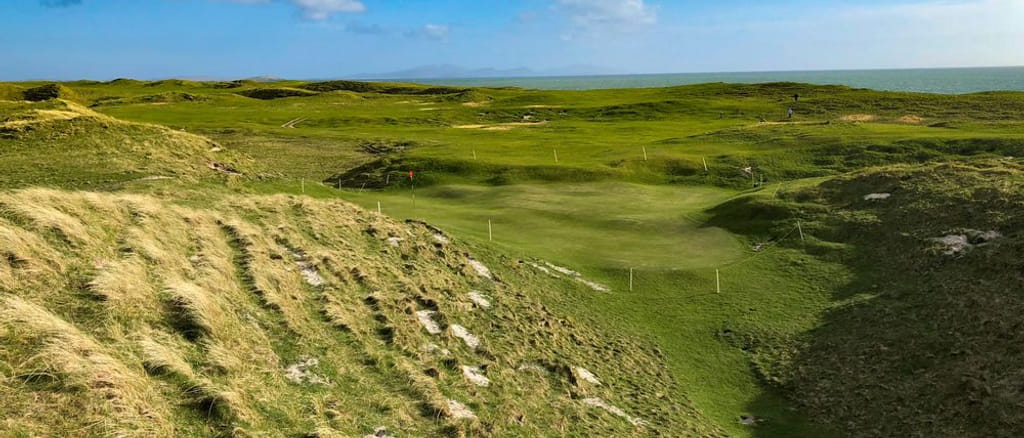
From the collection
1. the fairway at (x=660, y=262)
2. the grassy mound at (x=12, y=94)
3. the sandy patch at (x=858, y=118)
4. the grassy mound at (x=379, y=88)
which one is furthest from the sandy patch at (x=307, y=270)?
the grassy mound at (x=379, y=88)

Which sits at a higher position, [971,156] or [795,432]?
[971,156]

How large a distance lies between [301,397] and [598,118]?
100187mm

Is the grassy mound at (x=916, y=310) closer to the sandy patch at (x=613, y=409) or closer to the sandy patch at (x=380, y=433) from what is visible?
the sandy patch at (x=613, y=409)

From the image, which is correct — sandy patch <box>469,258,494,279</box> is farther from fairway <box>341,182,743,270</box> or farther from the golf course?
fairway <box>341,182,743,270</box>

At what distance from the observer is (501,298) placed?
78.5 feet

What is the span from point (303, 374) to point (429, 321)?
606 cm

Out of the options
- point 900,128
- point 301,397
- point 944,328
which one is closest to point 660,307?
point 944,328

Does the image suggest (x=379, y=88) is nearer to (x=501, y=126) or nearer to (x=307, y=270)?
(x=501, y=126)

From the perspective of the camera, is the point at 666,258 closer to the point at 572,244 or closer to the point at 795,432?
the point at 572,244

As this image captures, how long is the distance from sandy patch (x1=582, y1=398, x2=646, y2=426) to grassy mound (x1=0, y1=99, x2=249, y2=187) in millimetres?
24020

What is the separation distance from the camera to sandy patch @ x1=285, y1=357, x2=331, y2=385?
42.0ft

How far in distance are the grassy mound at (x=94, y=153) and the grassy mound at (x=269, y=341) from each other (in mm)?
10811

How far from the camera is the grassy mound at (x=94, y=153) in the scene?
97.5ft

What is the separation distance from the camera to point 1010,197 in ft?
102
